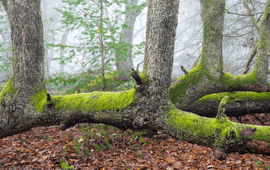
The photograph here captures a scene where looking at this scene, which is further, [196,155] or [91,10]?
[91,10]

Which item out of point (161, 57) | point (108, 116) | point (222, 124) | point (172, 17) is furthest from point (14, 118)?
point (222, 124)

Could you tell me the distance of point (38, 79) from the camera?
11.4 ft

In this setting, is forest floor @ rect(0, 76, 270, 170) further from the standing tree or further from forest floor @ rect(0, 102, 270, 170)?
the standing tree

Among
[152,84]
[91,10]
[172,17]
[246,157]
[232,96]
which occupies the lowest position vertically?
[246,157]

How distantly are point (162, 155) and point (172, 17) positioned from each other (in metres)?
3.44

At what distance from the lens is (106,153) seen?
4.34 meters

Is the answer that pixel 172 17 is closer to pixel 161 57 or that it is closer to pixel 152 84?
pixel 161 57

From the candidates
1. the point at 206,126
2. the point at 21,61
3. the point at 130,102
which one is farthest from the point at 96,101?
the point at 206,126

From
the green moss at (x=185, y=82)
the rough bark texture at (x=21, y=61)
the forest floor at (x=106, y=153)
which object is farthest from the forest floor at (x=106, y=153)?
the green moss at (x=185, y=82)

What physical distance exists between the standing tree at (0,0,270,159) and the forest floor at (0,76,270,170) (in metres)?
0.95

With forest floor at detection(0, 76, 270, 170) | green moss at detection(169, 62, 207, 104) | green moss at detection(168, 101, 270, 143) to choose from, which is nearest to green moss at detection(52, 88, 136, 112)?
green moss at detection(168, 101, 270, 143)

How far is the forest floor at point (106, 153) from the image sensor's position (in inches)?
148

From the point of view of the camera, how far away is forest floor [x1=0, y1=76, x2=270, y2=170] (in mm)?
3767

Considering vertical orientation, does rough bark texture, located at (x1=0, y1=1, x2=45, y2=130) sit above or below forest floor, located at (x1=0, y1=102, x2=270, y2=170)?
above
